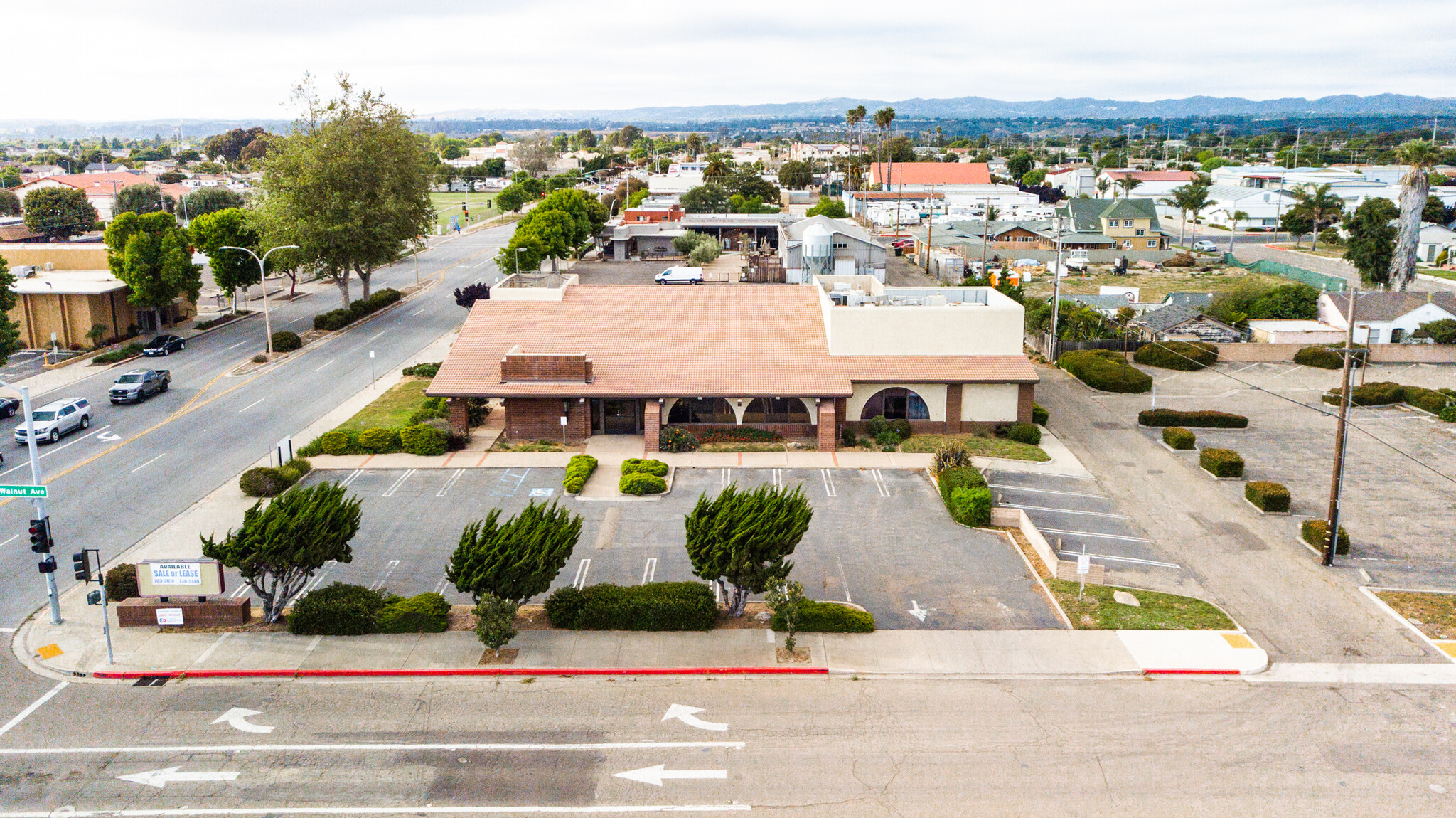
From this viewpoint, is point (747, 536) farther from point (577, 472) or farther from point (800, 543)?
point (577, 472)

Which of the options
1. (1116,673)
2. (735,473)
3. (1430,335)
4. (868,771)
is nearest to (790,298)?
(735,473)

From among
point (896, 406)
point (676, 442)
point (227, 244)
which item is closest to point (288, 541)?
point (676, 442)

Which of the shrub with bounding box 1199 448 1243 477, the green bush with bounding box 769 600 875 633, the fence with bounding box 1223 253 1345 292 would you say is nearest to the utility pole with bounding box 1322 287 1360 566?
the shrub with bounding box 1199 448 1243 477

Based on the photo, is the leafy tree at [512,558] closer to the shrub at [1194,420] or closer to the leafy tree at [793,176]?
the shrub at [1194,420]

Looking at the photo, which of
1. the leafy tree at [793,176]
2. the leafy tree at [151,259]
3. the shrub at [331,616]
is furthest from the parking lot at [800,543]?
the leafy tree at [793,176]

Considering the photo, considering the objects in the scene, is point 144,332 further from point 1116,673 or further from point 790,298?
point 1116,673

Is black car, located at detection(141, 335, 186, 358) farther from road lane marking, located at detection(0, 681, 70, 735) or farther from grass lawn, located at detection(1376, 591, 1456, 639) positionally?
grass lawn, located at detection(1376, 591, 1456, 639)
